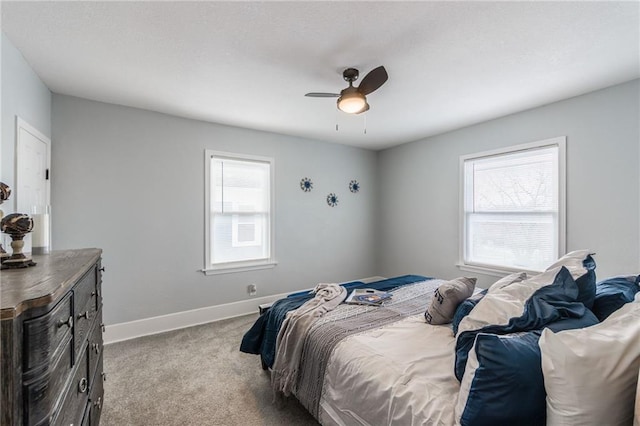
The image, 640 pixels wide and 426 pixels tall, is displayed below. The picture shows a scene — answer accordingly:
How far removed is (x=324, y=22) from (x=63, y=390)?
2.22m

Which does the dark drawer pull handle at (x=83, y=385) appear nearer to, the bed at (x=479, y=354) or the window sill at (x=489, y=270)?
the bed at (x=479, y=354)

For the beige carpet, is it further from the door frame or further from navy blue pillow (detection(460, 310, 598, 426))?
the door frame

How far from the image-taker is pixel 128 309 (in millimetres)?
3188

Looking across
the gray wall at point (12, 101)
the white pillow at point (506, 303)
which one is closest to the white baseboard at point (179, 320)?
the gray wall at point (12, 101)

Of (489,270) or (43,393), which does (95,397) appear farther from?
(489,270)

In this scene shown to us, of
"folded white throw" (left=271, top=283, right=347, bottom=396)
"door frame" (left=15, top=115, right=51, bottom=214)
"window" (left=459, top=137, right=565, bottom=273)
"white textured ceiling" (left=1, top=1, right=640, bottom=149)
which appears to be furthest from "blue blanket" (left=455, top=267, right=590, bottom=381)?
"door frame" (left=15, top=115, right=51, bottom=214)

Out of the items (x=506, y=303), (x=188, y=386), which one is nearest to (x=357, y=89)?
(x=506, y=303)

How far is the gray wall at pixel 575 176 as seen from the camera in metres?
2.68

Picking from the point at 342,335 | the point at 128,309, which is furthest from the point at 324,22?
the point at 128,309

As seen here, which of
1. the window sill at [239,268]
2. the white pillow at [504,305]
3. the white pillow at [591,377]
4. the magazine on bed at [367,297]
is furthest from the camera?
the window sill at [239,268]

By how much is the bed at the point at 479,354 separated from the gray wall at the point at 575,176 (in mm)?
1359

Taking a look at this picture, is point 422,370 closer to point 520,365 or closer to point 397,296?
point 520,365

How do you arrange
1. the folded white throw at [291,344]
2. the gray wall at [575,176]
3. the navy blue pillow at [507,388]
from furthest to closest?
the gray wall at [575,176] < the folded white throw at [291,344] < the navy blue pillow at [507,388]

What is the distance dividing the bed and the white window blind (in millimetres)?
1783
